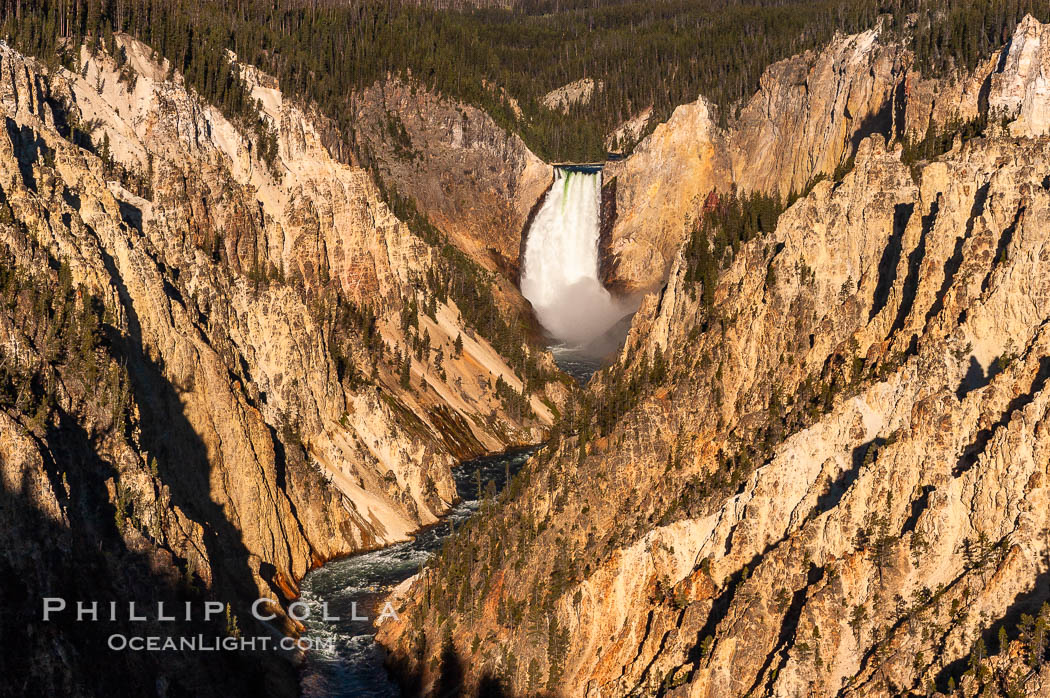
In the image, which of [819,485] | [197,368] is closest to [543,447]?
[197,368]

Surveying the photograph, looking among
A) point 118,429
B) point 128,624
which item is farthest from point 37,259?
point 128,624

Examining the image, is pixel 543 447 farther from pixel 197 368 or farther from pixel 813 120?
pixel 813 120

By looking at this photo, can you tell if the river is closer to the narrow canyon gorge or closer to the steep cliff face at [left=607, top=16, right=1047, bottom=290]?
the narrow canyon gorge

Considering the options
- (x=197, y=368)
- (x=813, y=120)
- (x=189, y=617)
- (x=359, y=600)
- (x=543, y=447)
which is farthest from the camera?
(x=813, y=120)

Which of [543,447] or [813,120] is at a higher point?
[813,120]

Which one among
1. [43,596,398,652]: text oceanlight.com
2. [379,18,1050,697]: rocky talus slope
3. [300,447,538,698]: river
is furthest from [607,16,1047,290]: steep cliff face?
[43,596,398,652]: text oceanlight.com

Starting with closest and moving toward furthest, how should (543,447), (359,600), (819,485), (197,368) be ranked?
(819,485) → (543,447) → (359,600) → (197,368)
